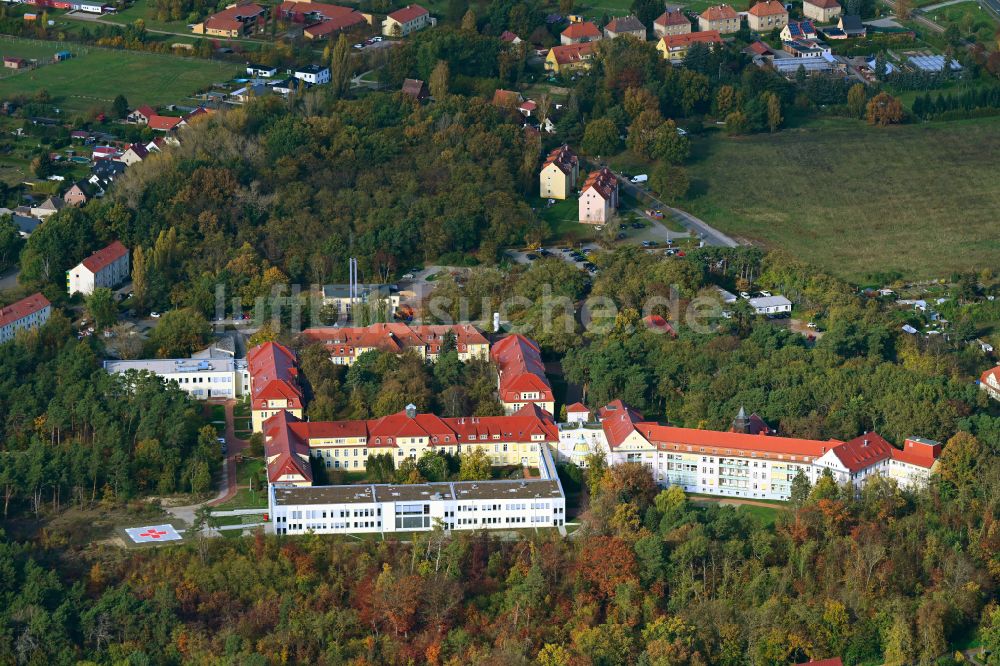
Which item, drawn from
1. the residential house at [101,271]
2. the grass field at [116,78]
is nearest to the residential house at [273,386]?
the residential house at [101,271]

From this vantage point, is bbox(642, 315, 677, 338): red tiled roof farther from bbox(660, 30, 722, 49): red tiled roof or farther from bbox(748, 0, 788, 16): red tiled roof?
bbox(748, 0, 788, 16): red tiled roof

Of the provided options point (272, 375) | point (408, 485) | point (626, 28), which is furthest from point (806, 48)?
point (408, 485)

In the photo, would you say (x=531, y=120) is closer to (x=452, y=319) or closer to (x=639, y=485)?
(x=452, y=319)

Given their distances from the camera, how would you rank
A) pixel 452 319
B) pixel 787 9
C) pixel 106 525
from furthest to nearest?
pixel 787 9, pixel 452 319, pixel 106 525

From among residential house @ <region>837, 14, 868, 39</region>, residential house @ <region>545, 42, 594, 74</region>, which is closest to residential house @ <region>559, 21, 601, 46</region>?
residential house @ <region>545, 42, 594, 74</region>

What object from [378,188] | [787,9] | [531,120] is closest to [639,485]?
[378,188]
